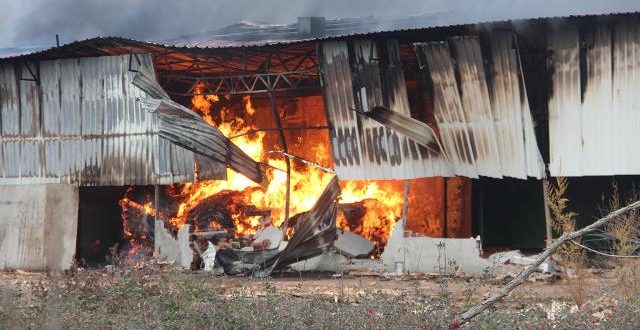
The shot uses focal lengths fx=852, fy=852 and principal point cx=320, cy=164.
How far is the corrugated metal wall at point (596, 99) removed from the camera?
15992mm

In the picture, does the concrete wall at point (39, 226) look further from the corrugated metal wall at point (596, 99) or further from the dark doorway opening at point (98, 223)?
the corrugated metal wall at point (596, 99)

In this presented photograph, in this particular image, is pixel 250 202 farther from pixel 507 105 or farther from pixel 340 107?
pixel 507 105

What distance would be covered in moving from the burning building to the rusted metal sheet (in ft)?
0.11

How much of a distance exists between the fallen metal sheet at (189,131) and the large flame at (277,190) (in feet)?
3.26

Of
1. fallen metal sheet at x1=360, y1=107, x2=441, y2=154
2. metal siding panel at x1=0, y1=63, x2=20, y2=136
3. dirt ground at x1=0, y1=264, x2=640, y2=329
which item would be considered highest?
metal siding panel at x1=0, y1=63, x2=20, y2=136

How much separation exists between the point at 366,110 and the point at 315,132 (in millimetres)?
4233

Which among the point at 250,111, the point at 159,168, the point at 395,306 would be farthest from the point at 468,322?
the point at 250,111

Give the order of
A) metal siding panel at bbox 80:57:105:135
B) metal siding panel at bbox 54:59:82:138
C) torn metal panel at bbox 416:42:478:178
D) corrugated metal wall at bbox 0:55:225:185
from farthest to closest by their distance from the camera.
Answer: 1. metal siding panel at bbox 54:59:82:138
2. metal siding panel at bbox 80:57:105:135
3. corrugated metal wall at bbox 0:55:225:185
4. torn metal panel at bbox 416:42:478:178

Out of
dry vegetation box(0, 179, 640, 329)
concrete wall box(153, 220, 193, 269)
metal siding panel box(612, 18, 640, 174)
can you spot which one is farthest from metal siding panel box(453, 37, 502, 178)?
concrete wall box(153, 220, 193, 269)

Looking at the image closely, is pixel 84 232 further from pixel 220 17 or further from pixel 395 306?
pixel 220 17

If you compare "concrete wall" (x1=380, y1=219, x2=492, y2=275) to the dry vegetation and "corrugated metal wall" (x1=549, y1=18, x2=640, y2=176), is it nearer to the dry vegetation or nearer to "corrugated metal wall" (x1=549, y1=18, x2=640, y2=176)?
"corrugated metal wall" (x1=549, y1=18, x2=640, y2=176)

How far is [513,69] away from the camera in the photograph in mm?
16531

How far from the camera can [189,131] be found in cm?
1805

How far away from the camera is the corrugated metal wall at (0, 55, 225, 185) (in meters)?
19.1
